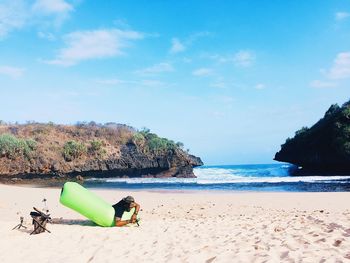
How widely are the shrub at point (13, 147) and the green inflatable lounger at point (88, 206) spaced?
3247 cm

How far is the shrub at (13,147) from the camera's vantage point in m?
40.8

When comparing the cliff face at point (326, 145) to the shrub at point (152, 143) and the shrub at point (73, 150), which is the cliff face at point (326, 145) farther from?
the shrub at point (73, 150)

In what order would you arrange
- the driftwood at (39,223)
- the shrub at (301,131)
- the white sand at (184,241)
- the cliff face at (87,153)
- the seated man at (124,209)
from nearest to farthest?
1. the white sand at (184,241)
2. the driftwood at (39,223)
3. the seated man at (124,209)
4. the cliff face at (87,153)
5. the shrub at (301,131)

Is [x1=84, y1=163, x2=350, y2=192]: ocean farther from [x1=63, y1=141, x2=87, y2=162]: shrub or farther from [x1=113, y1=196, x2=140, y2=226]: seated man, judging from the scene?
[x1=113, y1=196, x2=140, y2=226]: seated man

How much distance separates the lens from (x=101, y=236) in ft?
32.2

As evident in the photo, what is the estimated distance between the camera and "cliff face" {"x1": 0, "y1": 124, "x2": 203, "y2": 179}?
41.6 m

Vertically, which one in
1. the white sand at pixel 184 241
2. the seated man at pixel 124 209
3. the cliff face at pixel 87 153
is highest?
the cliff face at pixel 87 153

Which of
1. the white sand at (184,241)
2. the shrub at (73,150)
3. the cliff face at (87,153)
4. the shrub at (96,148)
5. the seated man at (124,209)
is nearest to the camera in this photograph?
the white sand at (184,241)

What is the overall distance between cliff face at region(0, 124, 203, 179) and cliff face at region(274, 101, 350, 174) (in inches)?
549

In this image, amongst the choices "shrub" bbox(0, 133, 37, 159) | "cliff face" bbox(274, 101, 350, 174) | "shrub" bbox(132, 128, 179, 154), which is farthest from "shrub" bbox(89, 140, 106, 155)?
"cliff face" bbox(274, 101, 350, 174)

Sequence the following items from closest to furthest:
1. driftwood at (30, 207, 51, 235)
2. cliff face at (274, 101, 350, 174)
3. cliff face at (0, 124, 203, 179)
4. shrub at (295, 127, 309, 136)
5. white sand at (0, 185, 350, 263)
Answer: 1. white sand at (0, 185, 350, 263)
2. driftwood at (30, 207, 51, 235)
3. cliff face at (274, 101, 350, 174)
4. cliff face at (0, 124, 203, 179)
5. shrub at (295, 127, 309, 136)

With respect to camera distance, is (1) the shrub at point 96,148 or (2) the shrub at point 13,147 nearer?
(2) the shrub at point 13,147

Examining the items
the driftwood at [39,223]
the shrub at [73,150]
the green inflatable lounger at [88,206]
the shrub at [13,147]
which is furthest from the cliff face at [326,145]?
the driftwood at [39,223]

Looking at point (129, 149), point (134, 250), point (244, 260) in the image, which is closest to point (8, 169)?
point (129, 149)
